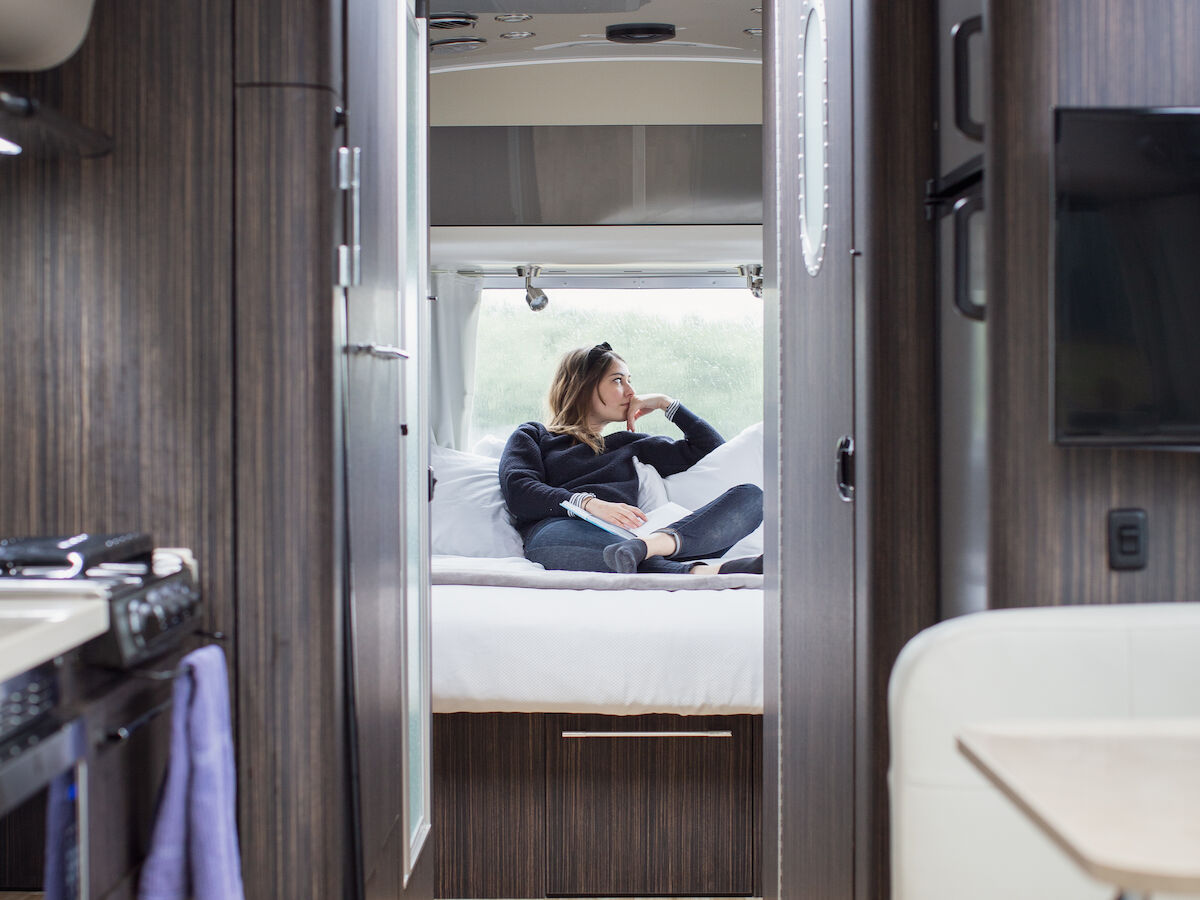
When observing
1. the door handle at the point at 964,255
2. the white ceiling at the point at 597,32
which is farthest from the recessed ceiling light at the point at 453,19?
the door handle at the point at 964,255

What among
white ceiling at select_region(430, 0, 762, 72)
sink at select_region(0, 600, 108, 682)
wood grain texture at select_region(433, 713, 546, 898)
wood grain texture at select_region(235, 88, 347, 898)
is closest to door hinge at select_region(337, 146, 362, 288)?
wood grain texture at select_region(235, 88, 347, 898)

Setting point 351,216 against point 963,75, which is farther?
point 351,216

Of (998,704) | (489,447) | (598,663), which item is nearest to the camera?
(998,704)

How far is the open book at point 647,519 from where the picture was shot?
2.95 m

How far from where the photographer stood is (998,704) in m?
1.16

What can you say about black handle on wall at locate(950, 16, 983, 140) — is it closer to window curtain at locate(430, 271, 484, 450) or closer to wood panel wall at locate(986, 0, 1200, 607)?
wood panel wall at locate(986, 0, 1200, 607)

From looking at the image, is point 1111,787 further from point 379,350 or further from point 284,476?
point 379,350

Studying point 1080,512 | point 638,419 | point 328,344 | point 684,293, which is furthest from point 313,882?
point 684,293

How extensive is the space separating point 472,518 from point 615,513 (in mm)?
463

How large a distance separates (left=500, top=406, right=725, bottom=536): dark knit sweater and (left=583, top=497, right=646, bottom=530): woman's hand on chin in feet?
0.34

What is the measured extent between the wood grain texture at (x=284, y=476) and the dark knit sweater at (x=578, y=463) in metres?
1.70

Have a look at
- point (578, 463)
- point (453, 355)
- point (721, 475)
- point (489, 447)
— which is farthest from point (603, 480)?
point (453, 355)

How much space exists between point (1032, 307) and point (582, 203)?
8.31 feet

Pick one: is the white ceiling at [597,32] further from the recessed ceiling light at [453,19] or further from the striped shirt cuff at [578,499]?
the striped shirt cuff at [578,499]
